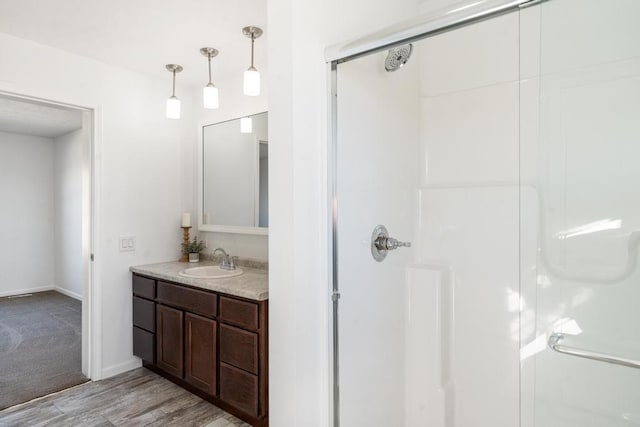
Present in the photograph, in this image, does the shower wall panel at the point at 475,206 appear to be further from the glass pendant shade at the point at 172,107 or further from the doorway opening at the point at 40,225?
the doorway opening at the point at 40,225

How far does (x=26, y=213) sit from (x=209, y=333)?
4.86m

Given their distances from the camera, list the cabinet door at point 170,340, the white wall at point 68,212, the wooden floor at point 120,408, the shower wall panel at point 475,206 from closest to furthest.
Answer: the shower wall panel at point 475,206 < the wooden floor at point 120,408 < the cabinet door at point 170,340 < the white wall at point 68,212

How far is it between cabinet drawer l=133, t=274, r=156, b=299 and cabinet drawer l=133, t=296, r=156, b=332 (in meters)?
0.05

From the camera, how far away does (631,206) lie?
4.61 feet

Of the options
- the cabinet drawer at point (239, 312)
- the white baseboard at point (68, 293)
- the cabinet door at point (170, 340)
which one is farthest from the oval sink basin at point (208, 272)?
the white baseboard at point (68, 293)

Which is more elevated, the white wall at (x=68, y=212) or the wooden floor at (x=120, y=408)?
the white wall at (x=68, y=212)

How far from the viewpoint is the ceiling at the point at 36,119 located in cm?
391

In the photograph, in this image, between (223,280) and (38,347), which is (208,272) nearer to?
(223,280)

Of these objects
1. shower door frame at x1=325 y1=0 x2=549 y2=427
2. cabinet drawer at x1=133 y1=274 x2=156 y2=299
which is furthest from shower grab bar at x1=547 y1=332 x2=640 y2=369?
cabinet drawer at x1=133 y1=274 x2=156 y2=299

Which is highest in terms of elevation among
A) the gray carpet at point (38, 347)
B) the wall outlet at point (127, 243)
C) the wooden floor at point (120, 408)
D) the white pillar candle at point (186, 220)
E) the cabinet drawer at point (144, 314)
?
the white pillar candle at point (186, 220)

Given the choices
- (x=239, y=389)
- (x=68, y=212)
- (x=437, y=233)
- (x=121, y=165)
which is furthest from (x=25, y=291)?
(x=437, y=233)

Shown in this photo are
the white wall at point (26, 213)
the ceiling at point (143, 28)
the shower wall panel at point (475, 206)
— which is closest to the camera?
the shower wall panel at point (475, 206)

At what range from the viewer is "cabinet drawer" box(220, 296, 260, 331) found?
2000 millimetres

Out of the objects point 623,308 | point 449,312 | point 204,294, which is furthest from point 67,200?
point 623,308
